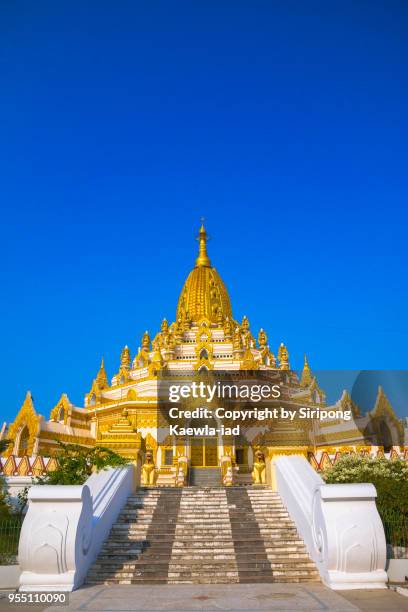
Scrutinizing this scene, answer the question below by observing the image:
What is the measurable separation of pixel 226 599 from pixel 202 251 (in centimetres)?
3740

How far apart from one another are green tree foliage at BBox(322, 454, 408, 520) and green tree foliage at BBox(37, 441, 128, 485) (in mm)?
5205

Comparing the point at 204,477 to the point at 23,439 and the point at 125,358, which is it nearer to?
the point at 23,439

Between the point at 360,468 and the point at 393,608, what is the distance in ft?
19.4

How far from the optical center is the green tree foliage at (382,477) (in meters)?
9.58

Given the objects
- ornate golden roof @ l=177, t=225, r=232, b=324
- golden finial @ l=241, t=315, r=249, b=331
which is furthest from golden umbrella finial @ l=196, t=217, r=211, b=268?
golden finial @ l=241, t=315, r=249, b=331

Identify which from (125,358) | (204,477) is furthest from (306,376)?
(204,477)

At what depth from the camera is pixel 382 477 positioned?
427 inches

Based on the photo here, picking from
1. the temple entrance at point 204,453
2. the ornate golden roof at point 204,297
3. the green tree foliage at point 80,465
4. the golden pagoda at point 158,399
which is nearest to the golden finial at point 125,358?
the golden pagoda at point 158,399

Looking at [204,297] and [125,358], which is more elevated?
[204,297]

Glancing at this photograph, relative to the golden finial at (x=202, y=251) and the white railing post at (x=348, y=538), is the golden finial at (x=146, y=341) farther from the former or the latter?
the white railing post at (x=348, y=538)

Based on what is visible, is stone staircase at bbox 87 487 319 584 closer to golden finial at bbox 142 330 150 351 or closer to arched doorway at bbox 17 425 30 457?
arched doorway at bbox 17 425 30 457

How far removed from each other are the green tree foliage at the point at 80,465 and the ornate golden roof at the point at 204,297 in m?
24.7

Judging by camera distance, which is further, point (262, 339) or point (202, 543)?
point (262, 339)

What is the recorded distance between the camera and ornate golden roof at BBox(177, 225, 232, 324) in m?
38.0
